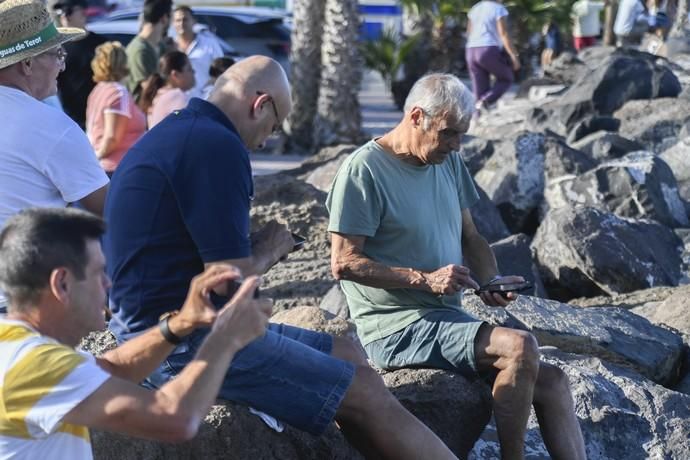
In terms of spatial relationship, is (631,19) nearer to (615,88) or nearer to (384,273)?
(615,88)

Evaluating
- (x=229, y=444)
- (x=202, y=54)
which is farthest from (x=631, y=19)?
(x=229, y=444)

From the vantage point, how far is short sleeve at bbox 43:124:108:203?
12.8 feet

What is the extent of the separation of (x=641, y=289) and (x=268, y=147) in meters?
8.48

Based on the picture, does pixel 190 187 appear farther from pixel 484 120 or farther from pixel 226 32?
pixel 226 32

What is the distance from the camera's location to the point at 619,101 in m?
13.7

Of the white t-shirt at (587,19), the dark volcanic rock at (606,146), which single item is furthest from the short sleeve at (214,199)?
the white t-shirt at (587,19)

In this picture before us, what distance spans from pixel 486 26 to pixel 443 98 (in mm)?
9678

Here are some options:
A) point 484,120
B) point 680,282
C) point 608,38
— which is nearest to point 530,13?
point 608,38

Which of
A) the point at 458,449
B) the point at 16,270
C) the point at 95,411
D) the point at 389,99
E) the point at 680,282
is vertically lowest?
the point at 389,99

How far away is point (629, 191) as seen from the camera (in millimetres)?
8828

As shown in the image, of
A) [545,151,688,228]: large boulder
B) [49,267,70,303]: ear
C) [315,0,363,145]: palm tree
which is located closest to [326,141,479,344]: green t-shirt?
[49,267,70,303]: ear

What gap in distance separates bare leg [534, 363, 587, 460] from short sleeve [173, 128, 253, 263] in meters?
1.32

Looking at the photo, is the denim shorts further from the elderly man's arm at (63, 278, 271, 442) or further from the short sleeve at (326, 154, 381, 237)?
the elderly man's arm at (63, 278, 271, 442)

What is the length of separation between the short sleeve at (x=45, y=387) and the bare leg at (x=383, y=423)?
1.26 metres
